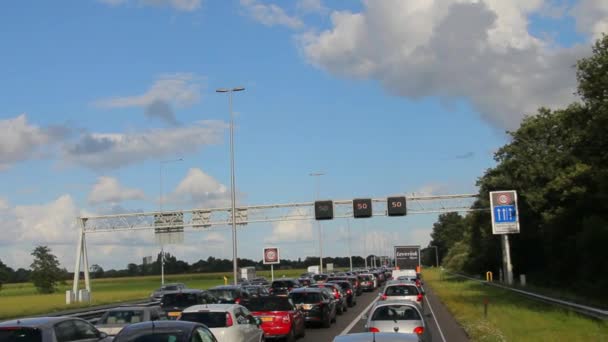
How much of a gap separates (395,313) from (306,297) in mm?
→ 11116

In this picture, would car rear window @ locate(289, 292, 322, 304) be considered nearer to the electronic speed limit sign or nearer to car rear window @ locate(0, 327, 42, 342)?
car rear window @ locate(0, 327, 42, 342)

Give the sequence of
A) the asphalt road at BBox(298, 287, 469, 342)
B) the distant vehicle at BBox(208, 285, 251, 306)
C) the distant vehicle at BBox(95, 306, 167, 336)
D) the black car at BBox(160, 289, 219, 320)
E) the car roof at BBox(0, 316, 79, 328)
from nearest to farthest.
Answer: the car roof at BBox(0, 316, 79, 328) → the distant vehicle at BBox(95, 306, 167, 336) → the asphalt road at BBox(298, 287, 469, 342) → the black car at BBox(160, 289, 219, 320) → the distant vehicle at BBox(208, 285, 251, 306)

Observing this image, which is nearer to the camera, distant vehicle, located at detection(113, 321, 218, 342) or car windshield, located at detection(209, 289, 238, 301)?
distant vehicle, located at detection(113, 321, 218, 342)

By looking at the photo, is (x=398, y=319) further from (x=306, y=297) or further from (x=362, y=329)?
(x=306, y=297)

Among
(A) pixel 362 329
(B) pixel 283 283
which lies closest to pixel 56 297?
(B) pixel 283 283

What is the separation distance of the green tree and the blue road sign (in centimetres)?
8906

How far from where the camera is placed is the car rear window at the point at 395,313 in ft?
53.8

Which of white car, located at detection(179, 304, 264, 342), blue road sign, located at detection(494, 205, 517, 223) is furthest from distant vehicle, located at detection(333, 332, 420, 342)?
blue road sign, located at detection(494, 205, 517, 223)

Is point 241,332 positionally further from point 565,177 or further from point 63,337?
point 565,177

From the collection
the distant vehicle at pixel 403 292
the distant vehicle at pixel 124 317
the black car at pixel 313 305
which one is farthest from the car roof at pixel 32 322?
the distant vehicle at pixel 403 292

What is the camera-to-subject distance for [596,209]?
5603 cm

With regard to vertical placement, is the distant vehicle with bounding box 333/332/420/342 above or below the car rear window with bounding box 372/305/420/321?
above

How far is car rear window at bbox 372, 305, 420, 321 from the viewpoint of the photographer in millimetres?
16406

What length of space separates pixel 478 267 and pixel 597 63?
2109 inches
